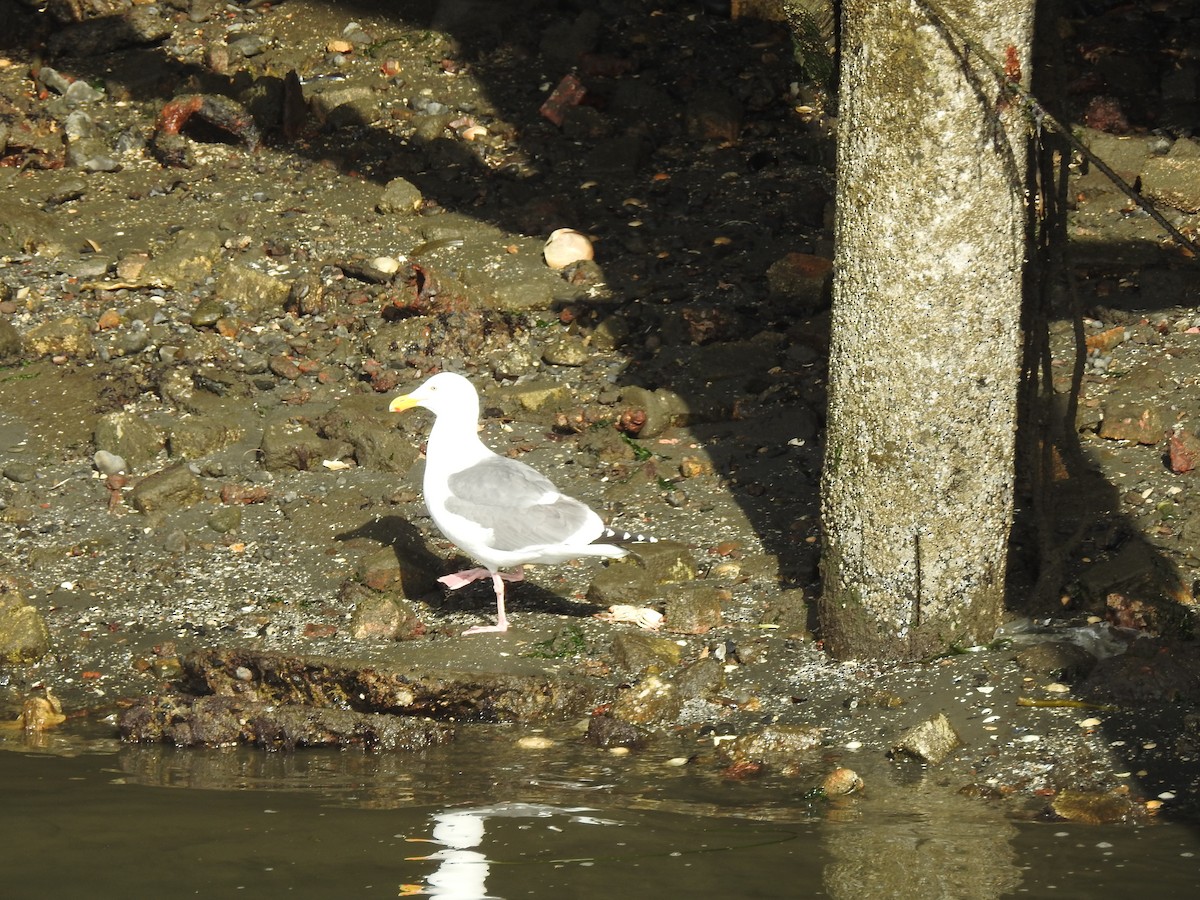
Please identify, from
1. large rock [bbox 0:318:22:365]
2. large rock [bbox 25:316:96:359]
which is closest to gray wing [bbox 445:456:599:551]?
large rock [bbox 25:316:96:359]

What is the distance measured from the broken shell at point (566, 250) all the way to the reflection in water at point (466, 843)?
561cm

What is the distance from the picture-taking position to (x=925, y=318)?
18.7 feet

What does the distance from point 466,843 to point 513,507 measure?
2397mm

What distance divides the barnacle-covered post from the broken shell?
4195 millimetres

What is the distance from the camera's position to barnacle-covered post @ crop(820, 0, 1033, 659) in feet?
18.3

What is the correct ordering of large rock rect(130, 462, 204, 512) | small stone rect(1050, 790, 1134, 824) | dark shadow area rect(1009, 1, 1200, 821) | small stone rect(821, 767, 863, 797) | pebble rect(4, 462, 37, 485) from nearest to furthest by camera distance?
1. small stone rect(1050, 790, 1134, 824)
2. small stone rect(821, 767, 863, 797)
3. dark shadow area rect(1009, 1, 1200, 821)
4. large rock rect(130, 462, 204, 512)
5. pebble rect(4, 462, 37, 485)

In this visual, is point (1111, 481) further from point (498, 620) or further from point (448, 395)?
point (448, 395)

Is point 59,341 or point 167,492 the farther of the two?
point 59,341

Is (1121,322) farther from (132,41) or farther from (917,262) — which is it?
(132,41)

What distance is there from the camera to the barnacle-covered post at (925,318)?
18.3 ft

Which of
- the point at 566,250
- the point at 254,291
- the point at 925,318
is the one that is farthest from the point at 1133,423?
the point at 254,291

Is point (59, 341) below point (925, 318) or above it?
below

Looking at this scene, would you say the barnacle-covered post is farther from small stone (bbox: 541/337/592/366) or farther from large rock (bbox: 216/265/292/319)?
large rock (bbox: 216/265/292/319)

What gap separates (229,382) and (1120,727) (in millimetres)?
5623
